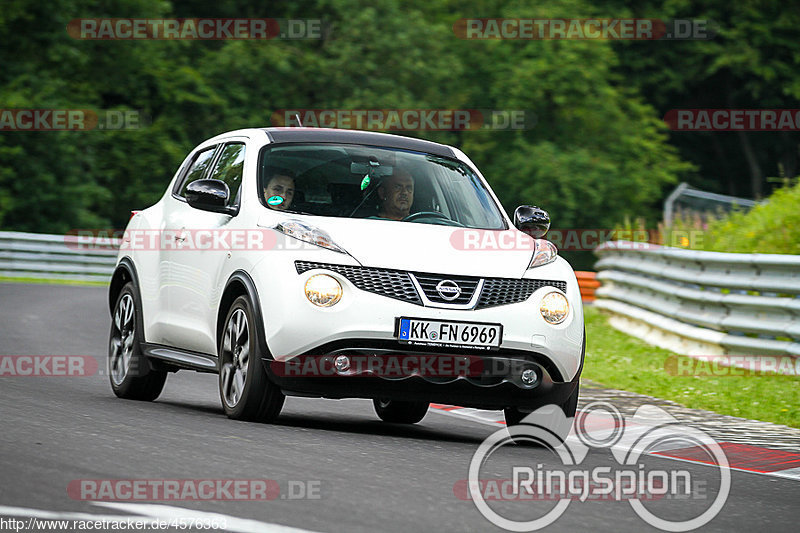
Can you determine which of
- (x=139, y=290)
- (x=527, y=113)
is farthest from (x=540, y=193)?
(x=139, y=290)

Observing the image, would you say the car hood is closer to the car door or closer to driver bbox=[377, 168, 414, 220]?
driver bbox=[377, 168, 414, 220]

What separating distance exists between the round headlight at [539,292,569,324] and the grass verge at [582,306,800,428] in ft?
8.50

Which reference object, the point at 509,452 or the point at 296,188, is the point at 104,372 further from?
the point at 509,452

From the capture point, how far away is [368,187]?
9.20 metres

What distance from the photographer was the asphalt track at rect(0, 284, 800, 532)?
223 inches

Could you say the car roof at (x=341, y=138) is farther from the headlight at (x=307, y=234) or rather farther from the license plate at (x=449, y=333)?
the license plate at (x=449, y=333)

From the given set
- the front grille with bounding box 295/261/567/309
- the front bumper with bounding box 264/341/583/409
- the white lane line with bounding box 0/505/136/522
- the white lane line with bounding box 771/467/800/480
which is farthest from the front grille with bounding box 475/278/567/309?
the white lane line with bounding box 0/505/136/522

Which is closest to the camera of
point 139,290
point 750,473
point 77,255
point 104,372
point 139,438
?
point 139,438

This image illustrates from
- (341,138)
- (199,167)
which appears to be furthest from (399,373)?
(199,167)

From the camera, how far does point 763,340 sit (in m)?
13.7

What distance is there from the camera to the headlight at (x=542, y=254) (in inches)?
342

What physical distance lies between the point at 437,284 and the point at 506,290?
44 centimetres

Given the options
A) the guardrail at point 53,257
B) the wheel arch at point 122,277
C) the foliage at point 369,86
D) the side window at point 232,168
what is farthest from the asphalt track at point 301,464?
the foliage at point 369,86

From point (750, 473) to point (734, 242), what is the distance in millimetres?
11715
